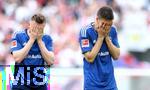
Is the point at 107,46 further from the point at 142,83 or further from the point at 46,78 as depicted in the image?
the point at 142,83

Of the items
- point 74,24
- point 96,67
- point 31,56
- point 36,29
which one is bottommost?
point 96,67

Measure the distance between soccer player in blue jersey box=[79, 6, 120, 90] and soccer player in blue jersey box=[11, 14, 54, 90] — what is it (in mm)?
507

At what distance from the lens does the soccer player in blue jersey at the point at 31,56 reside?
6.24 meters

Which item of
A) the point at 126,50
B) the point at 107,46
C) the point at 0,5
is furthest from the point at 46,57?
the point at 0,5

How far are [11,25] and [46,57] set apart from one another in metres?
4.58

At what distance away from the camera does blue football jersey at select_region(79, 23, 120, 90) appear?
613 cm

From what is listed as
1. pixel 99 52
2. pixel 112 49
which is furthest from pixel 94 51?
pixel 112 49

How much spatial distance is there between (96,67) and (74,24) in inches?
181

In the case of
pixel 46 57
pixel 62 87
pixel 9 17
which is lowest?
pixel 62 87

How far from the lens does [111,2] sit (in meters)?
10.8

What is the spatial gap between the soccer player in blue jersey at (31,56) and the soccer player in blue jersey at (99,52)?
51 centimetres

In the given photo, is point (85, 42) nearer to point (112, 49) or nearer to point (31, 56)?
point (112, 49)

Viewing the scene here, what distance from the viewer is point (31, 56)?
20.8 ft

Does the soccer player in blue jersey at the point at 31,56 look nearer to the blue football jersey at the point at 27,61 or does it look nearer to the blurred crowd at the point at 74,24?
the blue football jersey at the point at 27,61
